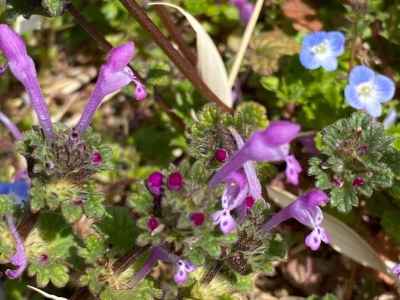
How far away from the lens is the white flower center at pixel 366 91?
4.55m

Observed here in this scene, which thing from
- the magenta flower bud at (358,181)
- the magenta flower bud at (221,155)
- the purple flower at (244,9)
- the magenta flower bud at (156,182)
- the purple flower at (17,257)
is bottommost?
the purple flower at (244,9)

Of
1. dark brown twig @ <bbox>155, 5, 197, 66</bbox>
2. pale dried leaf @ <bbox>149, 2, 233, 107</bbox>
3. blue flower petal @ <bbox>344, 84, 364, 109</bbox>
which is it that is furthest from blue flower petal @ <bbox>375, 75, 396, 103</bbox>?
dark brown twig @ <bbox>155, 5, 197, 66</bbox>

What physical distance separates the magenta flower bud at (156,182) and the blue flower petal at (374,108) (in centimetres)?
198

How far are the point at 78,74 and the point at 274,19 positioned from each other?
1.54m

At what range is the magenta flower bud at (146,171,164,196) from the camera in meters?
2.97

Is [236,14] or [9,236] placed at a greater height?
[9,236]

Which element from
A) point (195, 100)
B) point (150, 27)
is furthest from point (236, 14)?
point (150, 27)

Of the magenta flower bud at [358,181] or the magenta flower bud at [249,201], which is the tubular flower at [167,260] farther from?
the magenta flower bud at [358,181]

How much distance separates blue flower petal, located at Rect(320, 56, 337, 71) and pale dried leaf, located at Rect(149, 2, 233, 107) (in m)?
0.64

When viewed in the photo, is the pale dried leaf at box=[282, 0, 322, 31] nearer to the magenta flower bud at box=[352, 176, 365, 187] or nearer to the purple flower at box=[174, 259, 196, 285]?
the magenta flower bud at box=[352, 176, 365, 187]

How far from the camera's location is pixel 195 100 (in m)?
5.05

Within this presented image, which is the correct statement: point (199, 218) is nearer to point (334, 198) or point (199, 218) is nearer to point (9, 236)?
point (334, 198)

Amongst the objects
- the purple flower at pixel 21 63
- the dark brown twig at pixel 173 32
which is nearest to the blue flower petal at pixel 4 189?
the purple flower at pixel 21 63

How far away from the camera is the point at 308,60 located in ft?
Answer: 15.8
